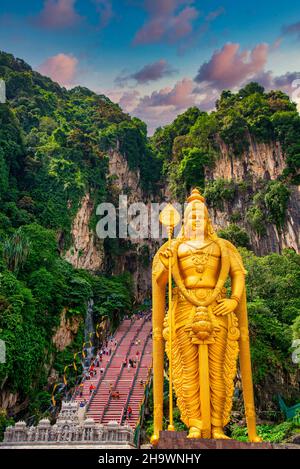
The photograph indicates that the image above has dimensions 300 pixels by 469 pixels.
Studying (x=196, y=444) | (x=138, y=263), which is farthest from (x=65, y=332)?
(x=196, y=444)

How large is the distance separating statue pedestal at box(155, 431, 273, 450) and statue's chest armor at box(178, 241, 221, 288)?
2083 mm

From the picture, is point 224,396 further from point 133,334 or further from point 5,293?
point 133,334

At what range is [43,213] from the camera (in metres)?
23.9

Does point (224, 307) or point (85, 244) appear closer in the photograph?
point (224, 307)

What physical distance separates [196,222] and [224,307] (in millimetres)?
1513

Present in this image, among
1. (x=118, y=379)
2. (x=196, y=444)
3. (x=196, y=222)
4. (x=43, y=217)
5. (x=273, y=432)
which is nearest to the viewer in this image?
(x=196, y=444)

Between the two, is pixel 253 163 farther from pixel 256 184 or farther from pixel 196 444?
pixel 196 444

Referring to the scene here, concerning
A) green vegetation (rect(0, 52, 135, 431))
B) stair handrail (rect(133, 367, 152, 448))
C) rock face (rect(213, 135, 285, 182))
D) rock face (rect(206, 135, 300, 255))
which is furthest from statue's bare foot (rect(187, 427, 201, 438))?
rock face (rect(213, 135, 285, 182))

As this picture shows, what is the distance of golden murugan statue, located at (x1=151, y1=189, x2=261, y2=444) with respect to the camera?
6375mm

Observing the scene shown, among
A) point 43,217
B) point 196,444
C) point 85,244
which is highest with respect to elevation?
point 43,217

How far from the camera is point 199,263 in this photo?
22.5 feet

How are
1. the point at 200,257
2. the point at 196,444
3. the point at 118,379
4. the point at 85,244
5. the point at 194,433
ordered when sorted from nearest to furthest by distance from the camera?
the point at 196,444 < the point at 194,433 < the point at 200,257 < the point at 118,379 < the point at 85,244

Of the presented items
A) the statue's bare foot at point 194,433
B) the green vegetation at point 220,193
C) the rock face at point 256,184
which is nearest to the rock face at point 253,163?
the rock face at point 256,184

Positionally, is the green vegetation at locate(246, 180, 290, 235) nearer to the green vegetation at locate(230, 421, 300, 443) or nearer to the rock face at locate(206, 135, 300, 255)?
the rock face at locate(206, 135, 300, 255)
